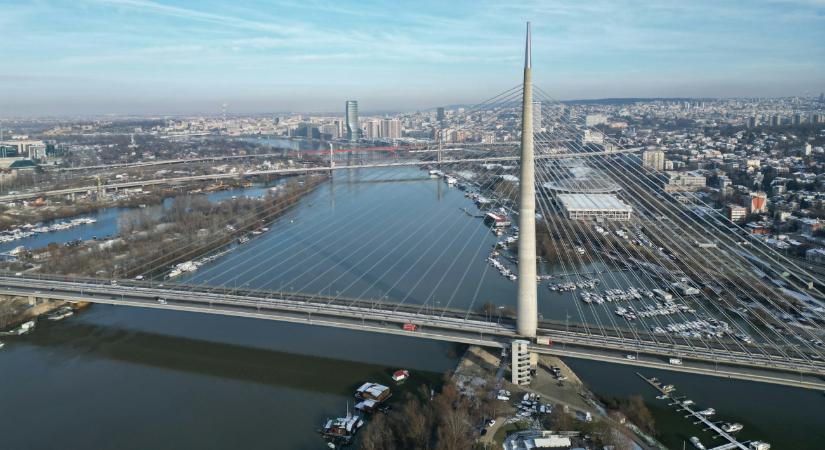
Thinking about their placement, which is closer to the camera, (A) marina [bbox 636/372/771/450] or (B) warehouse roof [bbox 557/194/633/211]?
(A) marina [bbox 636/372/771/450]

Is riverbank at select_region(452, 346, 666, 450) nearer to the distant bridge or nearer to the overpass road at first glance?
the overpass road

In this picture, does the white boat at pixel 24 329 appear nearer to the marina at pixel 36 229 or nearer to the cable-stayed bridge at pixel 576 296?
the cable-stayed bridge at pixel 576 296

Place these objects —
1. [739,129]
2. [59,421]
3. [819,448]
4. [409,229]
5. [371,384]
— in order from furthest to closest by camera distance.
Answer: [739,129] → [409,229] → [371,384] → [59,421] → [819,448]

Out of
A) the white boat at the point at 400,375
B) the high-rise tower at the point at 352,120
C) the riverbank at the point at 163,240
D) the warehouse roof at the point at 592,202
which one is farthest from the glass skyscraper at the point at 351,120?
the white boat at the point at 400,375

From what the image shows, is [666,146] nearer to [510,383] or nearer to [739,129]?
[739,129]

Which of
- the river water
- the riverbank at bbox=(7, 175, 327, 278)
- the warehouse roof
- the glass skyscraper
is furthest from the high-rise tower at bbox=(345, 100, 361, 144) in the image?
the river water

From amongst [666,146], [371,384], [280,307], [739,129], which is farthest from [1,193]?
[739,129]
